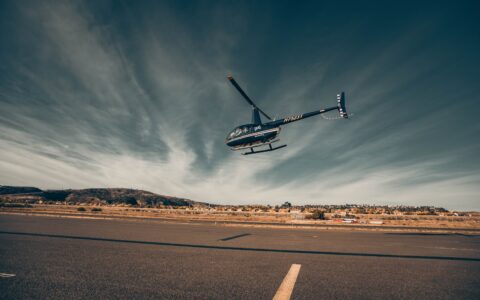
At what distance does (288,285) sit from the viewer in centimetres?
448

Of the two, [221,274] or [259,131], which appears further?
[259,131]

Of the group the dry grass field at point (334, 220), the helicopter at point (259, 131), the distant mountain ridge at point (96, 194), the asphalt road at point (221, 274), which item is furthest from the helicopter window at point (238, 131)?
the distant mountain ridge at point (96, 194)

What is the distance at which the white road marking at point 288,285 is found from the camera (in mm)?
3854

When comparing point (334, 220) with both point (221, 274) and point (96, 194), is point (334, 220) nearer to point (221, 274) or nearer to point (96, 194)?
point (221, 274)

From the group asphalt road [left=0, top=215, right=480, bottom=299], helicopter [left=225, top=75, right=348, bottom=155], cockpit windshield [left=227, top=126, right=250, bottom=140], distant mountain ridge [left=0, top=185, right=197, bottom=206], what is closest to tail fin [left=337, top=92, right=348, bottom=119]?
helicopter [left=225, top=75, right=348, bottom=155]

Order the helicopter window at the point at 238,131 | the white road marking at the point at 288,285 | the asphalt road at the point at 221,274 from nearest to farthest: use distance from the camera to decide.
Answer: the white road marking at the point at 288,285
the asphalt road at the point at 221,274
the helicopter window at the point at 238,131

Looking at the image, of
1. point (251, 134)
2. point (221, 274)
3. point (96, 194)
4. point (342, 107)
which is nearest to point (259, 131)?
point (251, 134)

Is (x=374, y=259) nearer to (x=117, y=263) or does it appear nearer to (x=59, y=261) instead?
(x=117, y=263)

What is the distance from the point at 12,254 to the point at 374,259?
10523 millimetres

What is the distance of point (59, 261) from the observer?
6.14 m

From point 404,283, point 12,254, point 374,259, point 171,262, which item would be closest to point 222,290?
point 171,262

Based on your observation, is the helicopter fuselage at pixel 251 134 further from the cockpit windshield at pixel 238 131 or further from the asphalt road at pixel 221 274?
the asphalt road at pixel 221 274

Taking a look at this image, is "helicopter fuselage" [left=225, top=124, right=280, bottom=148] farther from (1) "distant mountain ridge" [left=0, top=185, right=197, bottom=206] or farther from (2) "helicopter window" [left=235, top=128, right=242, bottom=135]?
(1) "distant mountain ridge" [left=0, top=185, right=197, bottom=206]

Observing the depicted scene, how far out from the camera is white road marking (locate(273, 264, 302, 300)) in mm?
3854
